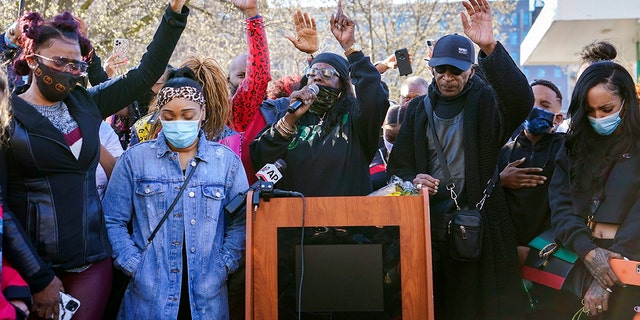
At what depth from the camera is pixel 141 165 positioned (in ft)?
15.0

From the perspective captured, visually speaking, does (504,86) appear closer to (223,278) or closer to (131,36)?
(223,278)

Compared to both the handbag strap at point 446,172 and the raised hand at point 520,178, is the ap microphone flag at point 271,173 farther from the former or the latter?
the raised hand at point 520,178

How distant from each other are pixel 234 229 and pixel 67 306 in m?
1.06

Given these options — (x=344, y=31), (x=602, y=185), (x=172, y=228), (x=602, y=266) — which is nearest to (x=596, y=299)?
(x=602, y=266)

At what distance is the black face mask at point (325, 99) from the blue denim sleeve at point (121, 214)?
135cm

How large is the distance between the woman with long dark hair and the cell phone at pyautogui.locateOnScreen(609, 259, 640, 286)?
0.03 metres

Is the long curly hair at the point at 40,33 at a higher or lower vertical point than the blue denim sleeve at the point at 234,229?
higher

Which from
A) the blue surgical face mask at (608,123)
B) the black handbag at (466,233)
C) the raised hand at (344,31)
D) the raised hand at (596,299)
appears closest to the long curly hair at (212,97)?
the raised hand at (344,31)

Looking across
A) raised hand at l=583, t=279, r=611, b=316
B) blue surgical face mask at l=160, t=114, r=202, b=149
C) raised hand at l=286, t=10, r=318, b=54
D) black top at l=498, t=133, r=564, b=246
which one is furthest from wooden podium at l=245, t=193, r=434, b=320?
raised hand at l=286, t=10, r=318, b=54

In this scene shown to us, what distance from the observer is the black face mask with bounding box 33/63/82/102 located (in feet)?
13.9

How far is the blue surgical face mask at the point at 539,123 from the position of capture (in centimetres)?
559

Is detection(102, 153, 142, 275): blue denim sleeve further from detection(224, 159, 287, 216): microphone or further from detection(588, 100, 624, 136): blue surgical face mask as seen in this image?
detection(588, 100, 624, 136): blue surgical face mask

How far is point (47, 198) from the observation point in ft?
13.2

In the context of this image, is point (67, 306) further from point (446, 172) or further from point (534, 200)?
point (534, 200)
